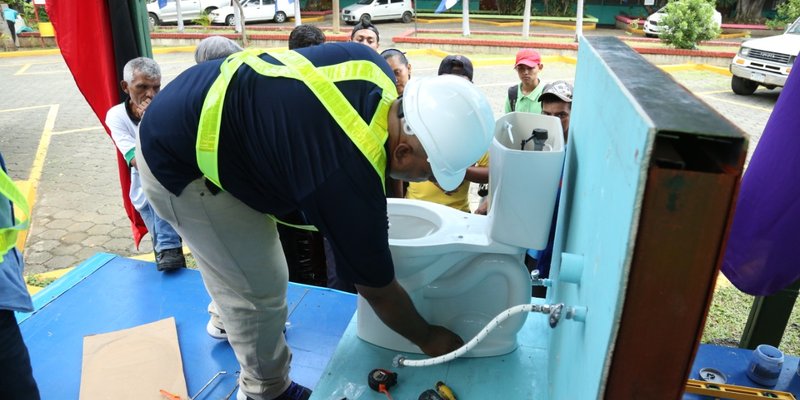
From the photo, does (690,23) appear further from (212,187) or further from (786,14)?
(212,187)

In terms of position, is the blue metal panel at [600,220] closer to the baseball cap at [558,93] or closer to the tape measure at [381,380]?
the tape measure at [381,380]

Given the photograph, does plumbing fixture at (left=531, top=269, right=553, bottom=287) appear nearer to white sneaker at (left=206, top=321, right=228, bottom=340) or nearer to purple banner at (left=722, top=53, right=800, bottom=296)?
purple banner at (left=722, top=53, right=800, bottom=296)

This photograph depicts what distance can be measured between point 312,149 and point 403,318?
0.57 metres

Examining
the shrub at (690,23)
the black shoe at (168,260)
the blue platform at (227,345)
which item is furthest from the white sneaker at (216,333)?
the shrub at (690,23)

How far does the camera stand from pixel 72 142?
257 inches

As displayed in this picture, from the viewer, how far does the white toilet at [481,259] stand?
164cm

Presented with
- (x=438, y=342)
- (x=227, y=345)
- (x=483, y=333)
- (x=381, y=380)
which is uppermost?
(x=483, y=333)

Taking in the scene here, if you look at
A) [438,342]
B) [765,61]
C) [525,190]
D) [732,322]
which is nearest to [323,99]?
[525,190]

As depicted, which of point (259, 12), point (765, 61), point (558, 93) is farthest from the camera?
point (259, 12)

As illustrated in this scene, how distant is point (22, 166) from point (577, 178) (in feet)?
20.0

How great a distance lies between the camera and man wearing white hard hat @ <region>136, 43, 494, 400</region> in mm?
1345

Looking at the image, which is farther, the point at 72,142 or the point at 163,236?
the point at 72,142

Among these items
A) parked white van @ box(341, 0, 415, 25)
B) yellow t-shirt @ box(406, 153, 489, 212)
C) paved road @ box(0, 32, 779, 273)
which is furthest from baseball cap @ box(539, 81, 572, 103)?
parked white van @ box(341, 0, 415, 25)

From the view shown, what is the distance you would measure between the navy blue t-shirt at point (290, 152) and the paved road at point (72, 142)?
741mm
